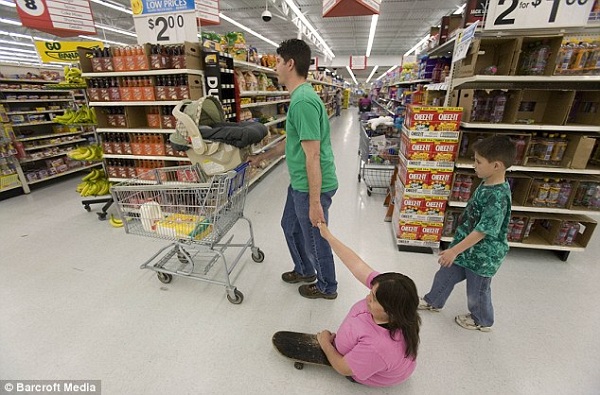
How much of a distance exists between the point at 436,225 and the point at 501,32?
1803 millimetres

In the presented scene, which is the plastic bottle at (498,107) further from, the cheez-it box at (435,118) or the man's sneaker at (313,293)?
the man's sneaker at (313,293)

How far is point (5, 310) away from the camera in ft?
7.30

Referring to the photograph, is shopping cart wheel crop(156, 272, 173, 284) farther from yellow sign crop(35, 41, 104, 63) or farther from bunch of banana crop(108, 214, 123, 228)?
yellow sign crop(35, 41, 104, 63)

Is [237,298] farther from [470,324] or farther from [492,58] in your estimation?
[492,58]

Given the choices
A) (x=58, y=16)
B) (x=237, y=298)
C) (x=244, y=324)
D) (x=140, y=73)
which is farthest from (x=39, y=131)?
(x=244, y=324)

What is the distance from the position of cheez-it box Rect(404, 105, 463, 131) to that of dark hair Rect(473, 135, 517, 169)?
1.02 meters

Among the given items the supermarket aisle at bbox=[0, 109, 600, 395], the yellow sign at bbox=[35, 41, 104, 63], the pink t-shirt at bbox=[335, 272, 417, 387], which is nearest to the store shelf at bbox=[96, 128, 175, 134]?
the supermarket aisle at bbox=[0, 109, 600, 395]

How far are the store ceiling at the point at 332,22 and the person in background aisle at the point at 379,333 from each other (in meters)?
9.53

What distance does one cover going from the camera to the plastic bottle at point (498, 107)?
2533 mm

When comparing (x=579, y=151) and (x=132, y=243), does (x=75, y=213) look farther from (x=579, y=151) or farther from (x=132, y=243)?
(x=579, y=151)

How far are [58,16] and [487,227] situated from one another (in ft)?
23.8

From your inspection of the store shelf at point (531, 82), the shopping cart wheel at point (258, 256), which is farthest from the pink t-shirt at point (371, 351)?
the store shelf at point (531, 82)

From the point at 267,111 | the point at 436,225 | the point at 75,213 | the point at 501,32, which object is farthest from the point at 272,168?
the point at 501,32

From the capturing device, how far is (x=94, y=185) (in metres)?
3.99
